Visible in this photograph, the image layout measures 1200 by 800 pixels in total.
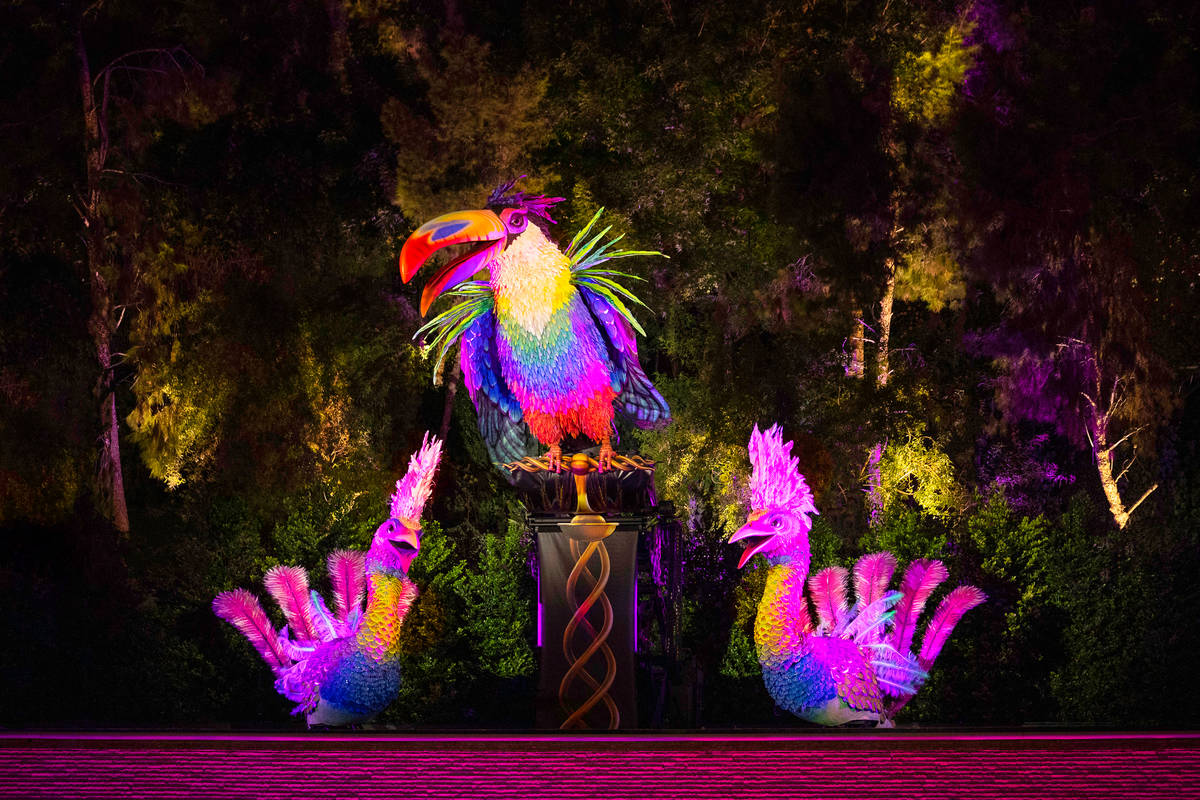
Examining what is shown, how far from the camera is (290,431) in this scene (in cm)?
1137

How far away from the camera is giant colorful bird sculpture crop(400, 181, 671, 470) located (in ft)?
24.0

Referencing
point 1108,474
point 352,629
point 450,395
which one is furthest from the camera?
point 450,395

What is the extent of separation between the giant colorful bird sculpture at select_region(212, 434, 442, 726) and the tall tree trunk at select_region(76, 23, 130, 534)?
3.60 meters

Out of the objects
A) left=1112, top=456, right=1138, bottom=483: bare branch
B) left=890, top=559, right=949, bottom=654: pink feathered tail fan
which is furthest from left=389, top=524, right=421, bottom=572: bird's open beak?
left=1112, top=456, right=1138, bottom=483: bare branch

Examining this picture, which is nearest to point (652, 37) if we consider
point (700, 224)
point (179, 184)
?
point (700, 224)

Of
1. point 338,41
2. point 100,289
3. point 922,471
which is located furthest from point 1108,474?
point 100,289

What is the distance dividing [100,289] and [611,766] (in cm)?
789

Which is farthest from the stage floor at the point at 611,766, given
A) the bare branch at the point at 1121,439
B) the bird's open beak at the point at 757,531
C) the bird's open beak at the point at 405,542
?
the bare branch at the point at 1121,439

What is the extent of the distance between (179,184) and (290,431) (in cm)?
228

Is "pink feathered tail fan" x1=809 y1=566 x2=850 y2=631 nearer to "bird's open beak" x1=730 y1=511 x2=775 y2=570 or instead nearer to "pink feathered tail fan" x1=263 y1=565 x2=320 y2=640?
"bird's open beak" x1=730 y1=511 x2=775 y2=570

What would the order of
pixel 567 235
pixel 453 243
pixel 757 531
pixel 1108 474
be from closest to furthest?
1. pixel 453 243
2. pixel 757 531
3. pixel 567 235
4. pixel 1108 474

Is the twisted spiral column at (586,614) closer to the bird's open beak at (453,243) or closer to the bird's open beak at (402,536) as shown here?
the bird's open beak at (402,536)

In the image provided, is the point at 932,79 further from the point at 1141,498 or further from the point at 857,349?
the point at 1141,498

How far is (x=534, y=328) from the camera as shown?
7.40m
